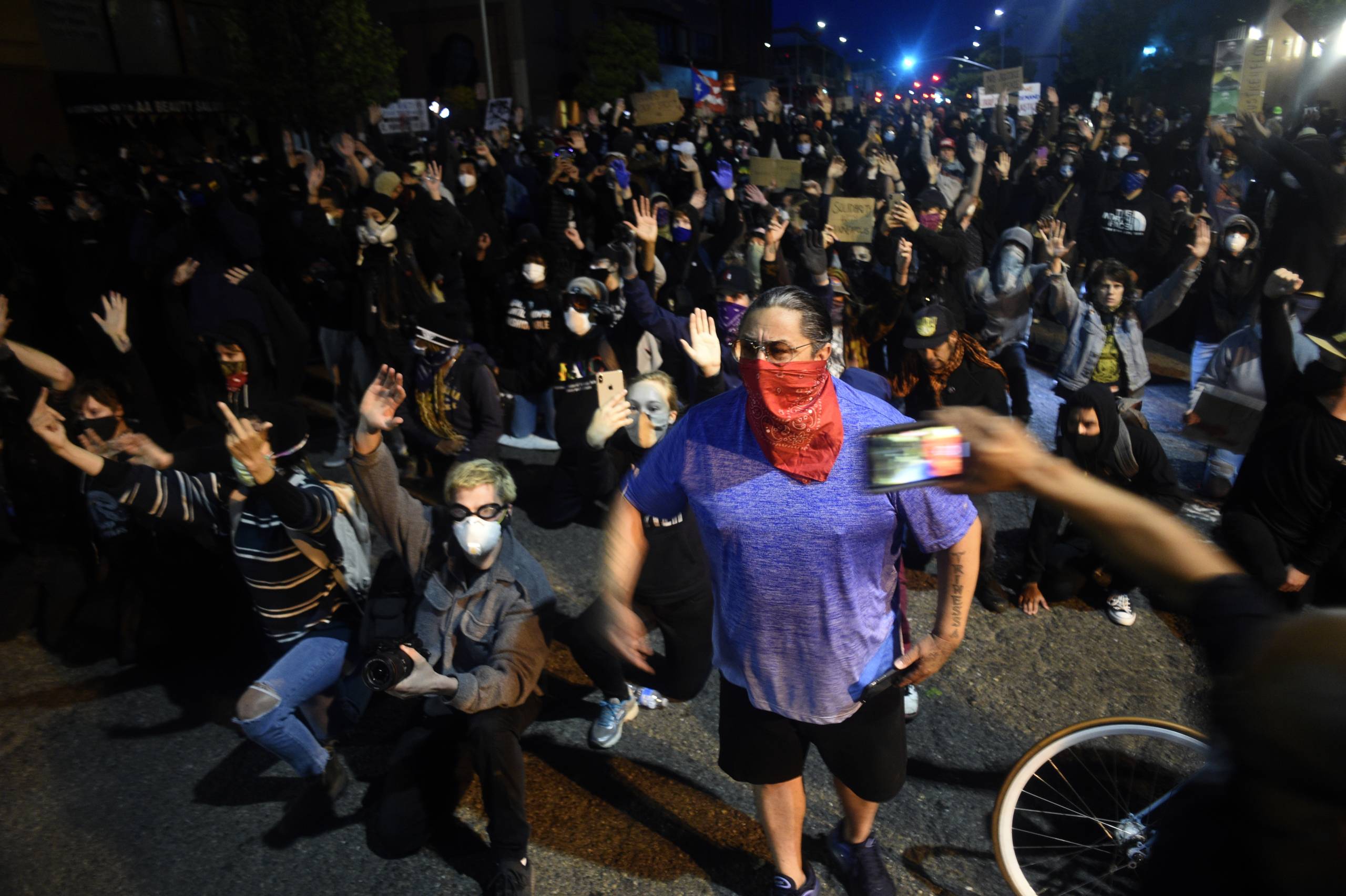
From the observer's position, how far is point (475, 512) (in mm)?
3434

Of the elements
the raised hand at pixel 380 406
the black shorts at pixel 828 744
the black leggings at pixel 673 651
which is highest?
the raised hand at pixel 380 406

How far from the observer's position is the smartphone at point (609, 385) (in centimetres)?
421

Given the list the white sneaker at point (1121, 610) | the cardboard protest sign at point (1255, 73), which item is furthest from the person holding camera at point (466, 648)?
the cardboard protest sign at point (1255, 73)

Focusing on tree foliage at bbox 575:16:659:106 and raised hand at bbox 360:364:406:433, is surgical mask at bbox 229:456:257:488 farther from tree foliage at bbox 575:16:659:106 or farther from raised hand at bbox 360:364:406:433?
tree foliage at bbox 575:16:659:106

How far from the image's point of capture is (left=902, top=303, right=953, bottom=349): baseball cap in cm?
554

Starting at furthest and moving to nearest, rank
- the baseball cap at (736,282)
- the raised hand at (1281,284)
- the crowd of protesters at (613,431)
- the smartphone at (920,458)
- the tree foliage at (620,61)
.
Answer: the tree foliage at (620,61), the baseball cap at (736,282), the raised hand at (1281,284), the crowd of protesters at (613,431), the smartphone at (920,458)

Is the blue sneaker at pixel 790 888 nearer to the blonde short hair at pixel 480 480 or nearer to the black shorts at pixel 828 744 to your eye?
the black shorts at pixel 828 744

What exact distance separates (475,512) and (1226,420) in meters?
4.89

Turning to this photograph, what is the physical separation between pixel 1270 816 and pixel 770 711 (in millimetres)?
1625

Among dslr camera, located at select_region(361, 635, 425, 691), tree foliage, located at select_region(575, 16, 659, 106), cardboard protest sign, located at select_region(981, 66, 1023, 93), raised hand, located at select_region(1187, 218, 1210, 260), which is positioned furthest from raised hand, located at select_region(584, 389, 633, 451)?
tree foliage, located at select_region(575, 16, 659, 106)

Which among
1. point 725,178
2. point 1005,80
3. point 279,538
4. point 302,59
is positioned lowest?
point 279,538

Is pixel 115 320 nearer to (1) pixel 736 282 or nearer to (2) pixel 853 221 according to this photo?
(1) pixel 736 282

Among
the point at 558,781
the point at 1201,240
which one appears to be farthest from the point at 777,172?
the point at 558,781

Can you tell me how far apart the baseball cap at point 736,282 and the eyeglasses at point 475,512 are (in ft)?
10.9
